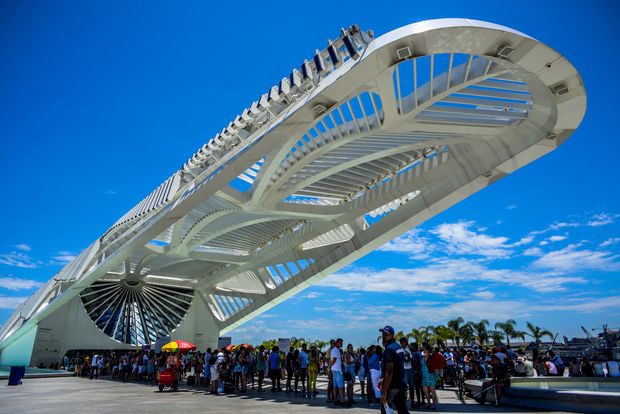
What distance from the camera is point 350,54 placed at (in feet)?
35.1

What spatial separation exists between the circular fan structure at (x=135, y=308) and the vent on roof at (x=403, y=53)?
1275 inches

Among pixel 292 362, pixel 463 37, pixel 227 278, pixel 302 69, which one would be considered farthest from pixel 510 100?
pixel 227 278

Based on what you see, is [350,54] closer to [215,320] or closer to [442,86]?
[442,86]

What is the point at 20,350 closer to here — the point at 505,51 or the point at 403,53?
the point at 403,53

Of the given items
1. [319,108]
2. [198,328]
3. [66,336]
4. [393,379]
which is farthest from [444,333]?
[393,379]

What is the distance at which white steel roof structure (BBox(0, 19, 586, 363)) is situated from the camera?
10562 mm

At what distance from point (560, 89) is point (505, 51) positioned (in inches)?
99.1

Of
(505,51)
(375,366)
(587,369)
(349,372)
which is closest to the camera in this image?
(505,51)

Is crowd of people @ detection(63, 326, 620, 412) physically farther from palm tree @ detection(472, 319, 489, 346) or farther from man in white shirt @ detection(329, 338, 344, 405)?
palm tree @ detection(472, 319, 489, 346)

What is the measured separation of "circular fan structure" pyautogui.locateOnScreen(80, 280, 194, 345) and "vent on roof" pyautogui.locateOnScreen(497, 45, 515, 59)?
33723 millimetres

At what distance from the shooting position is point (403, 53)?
9.84 m

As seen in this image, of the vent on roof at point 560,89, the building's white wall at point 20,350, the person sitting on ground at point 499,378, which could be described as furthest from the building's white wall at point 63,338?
the vent on roof at point 560,89

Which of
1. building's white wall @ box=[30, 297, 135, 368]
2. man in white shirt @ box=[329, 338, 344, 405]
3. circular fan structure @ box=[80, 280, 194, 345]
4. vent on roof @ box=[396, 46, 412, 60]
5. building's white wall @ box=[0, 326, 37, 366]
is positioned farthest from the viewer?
circular fan structure @ box=[80, 280, 194, 345]

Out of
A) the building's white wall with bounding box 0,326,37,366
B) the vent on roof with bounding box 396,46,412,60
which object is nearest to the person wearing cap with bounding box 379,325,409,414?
the vent on roof with bounding box 396,46,412,60
